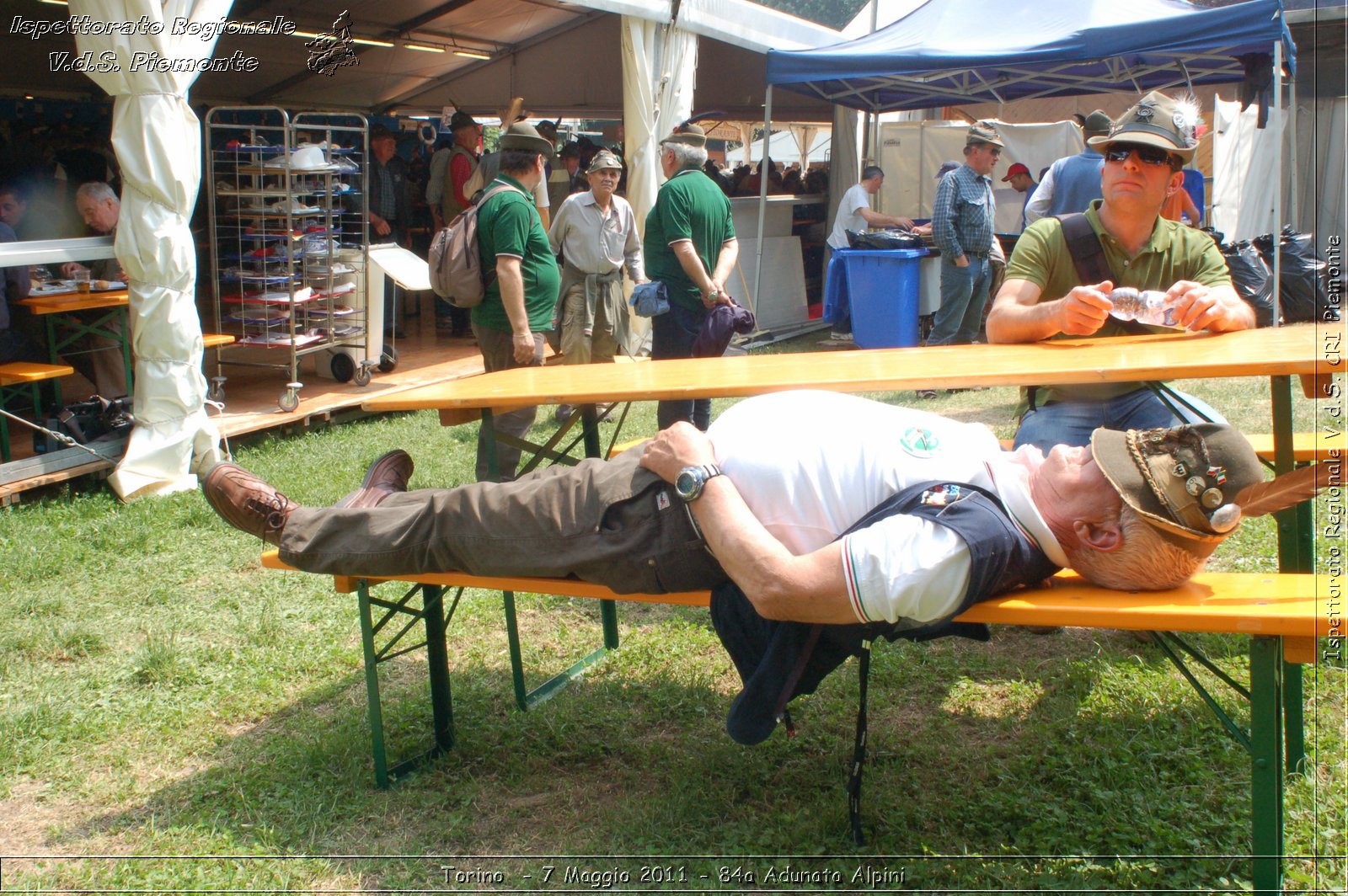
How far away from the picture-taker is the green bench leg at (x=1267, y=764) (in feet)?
7.07

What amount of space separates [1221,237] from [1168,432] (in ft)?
28.4

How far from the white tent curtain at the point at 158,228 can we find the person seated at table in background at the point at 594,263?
2027 millimetres

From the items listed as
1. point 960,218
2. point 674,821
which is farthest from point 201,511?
point 960,218

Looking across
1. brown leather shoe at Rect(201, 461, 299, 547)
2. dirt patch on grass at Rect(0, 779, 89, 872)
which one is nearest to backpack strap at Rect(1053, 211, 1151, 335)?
brown leather shoe at Rect(201, 461, 299, 547)

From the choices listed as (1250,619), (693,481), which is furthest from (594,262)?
(1250,619)

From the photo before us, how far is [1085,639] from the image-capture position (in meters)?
3.90

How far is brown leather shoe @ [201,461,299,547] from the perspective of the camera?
294 cm

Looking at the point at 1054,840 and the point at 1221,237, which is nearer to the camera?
the point at 1054,840

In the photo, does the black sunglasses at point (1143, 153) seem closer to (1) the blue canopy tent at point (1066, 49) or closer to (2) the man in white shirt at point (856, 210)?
(1) the blue canopy tent at point (1066, 49)

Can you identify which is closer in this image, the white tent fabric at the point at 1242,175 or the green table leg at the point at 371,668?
the green table leg at the point at 371,668

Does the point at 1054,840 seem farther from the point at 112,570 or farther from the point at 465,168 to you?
the point at 465,168

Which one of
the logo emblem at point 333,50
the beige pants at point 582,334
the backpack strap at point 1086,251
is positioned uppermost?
the logo emblem at point 333,50

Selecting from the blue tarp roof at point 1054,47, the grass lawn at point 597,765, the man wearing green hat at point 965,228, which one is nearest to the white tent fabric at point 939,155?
the blue tarp roof at point 1054,47

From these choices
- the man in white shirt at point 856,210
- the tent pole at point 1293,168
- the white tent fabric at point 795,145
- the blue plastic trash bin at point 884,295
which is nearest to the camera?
the tent pole at point 1293,168
